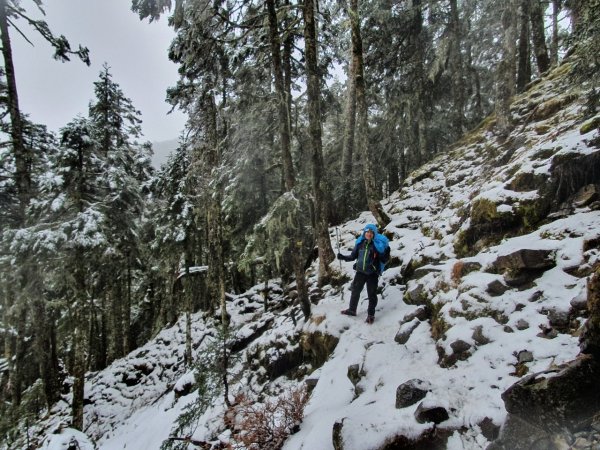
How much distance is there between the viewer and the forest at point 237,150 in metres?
8.94

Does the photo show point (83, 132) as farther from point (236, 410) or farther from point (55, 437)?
point (236, 410)

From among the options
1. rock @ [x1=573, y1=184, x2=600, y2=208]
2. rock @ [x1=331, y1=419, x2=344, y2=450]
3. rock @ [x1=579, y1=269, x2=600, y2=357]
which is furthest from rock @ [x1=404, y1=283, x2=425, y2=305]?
rock @ [x1=579, y1=269, x2=600, y2=357]

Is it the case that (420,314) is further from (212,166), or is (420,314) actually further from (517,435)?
(212,166)

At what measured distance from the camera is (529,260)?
16.6 feet

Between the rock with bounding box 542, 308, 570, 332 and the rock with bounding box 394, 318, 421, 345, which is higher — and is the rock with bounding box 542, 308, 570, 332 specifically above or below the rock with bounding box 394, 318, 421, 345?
above

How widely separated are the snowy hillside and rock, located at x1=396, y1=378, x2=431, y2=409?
17 millimetres

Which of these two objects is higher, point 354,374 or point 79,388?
point 354,374

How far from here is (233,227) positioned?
14.6 metres

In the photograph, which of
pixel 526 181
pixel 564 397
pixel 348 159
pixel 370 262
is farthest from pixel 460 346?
pixel 348 159

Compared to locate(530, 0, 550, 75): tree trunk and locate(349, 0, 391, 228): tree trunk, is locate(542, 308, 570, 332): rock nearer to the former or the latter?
locate(349, 0, 391, 228): tree trunk

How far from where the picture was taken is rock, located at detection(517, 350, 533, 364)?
398cm

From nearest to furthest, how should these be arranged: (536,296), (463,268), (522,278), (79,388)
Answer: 1. (536,296)
2. (522,278)
3. (463,268)
4. (79,388)

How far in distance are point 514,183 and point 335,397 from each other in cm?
491

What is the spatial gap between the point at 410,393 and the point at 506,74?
31.9ft
